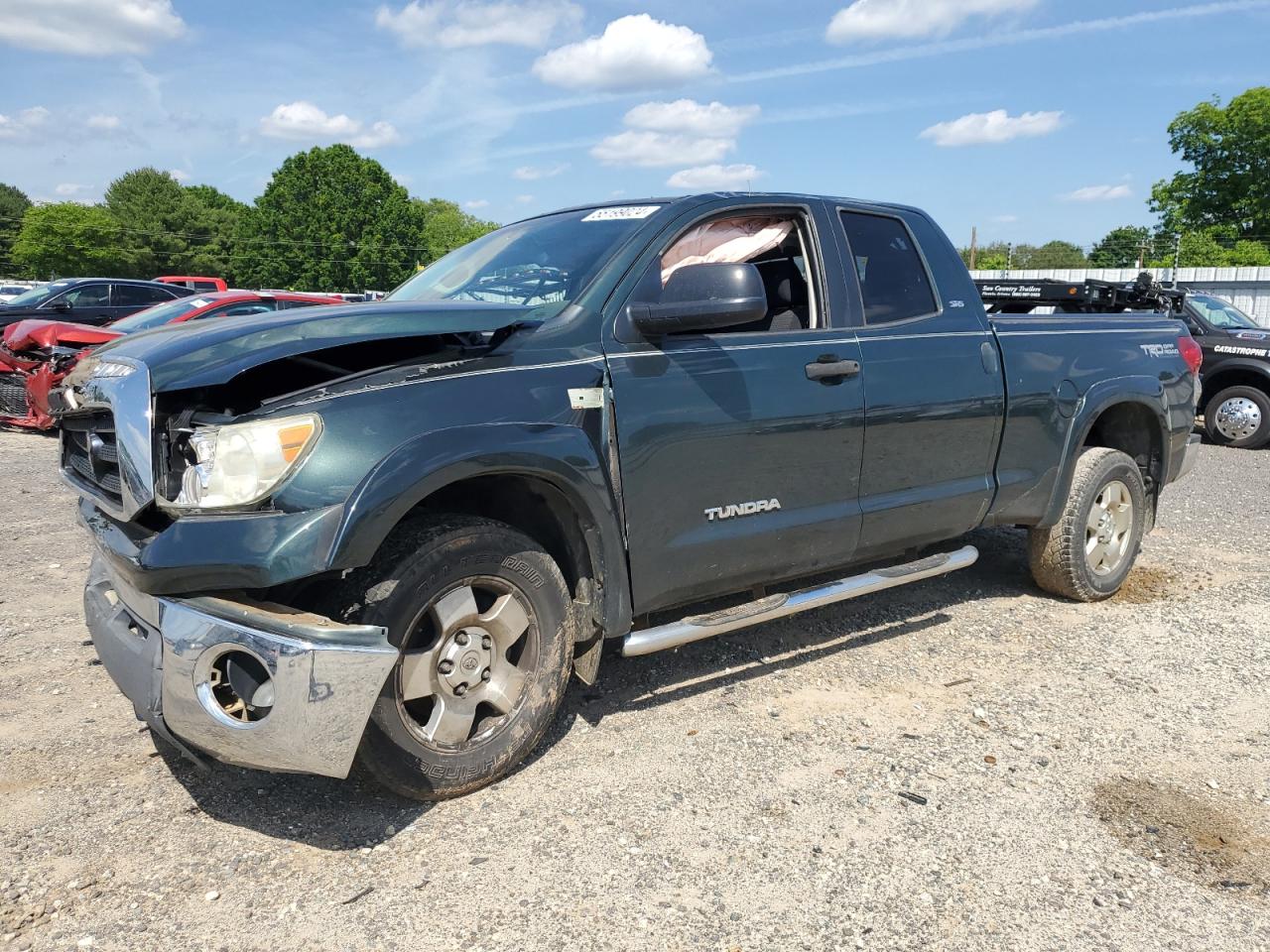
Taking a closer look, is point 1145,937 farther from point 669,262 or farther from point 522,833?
point 669,262

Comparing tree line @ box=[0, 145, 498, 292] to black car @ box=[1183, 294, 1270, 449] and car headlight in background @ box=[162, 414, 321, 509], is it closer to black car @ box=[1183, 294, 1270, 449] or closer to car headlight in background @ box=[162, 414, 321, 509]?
black car @ box=[1183, 294, 1270, 449]

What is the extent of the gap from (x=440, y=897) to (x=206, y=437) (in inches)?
55.0

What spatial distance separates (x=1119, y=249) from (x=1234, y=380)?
72.8 meters

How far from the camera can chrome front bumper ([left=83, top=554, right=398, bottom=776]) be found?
2.51m

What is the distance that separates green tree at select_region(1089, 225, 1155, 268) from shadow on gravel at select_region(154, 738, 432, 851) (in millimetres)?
73772

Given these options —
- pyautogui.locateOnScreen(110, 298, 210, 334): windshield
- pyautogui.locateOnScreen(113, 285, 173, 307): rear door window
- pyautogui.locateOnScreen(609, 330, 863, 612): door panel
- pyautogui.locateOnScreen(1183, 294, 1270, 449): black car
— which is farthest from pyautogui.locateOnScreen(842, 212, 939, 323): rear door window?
pyautogui.locateOnScreen(113, 285, 173, 307): rear door window

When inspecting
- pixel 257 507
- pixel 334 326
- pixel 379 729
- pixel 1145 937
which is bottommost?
pixel 1145 937

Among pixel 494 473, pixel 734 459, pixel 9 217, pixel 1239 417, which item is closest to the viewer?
pixel 494 473

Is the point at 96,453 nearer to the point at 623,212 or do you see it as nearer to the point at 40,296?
the point at 623,212

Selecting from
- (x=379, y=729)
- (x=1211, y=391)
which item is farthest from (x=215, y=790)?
(x=1211, y=391)

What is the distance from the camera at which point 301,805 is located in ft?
10.1

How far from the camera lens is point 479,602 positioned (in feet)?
10.1

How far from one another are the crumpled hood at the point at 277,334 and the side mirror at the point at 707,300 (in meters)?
0.45

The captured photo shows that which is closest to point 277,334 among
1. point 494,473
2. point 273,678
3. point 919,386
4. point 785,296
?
point 494,473
